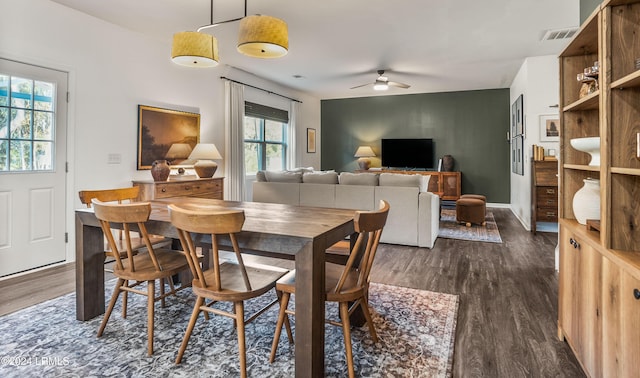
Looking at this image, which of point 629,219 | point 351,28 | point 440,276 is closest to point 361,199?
point 440,276

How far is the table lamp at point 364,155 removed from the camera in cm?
903

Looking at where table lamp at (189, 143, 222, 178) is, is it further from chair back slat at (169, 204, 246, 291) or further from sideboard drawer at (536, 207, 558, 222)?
sideboard drawer at (536, 207, 558, 222)

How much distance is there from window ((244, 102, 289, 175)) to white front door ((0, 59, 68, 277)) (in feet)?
11.4

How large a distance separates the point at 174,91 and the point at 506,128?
6.90 meters

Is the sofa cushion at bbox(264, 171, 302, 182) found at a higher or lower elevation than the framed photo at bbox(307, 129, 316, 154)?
lower

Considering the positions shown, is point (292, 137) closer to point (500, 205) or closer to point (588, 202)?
point (500, 205)

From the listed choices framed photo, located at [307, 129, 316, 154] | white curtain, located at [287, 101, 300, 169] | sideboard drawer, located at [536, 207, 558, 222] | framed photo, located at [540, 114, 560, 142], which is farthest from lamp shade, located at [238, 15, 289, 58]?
framed photo, located at [307, 129, 316, 154]

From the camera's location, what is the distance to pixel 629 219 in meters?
1.50

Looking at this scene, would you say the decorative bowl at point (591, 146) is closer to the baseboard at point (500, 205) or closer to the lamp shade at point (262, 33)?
the lamp shade at point (262, 33)

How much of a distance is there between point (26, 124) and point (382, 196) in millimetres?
3821

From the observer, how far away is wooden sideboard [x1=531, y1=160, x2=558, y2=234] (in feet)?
17.0

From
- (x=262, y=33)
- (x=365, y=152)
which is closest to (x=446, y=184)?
(x=365, y=152)

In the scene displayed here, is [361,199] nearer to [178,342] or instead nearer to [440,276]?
[440,276]

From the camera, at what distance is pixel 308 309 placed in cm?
169
